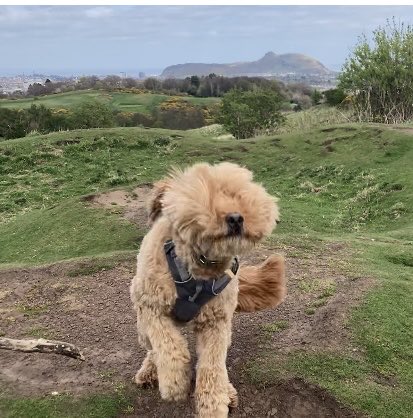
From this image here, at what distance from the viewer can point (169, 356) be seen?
3.52 metres

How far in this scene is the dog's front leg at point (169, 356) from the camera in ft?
11.6

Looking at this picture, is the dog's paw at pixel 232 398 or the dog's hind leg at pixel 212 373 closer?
the dog's hind leg at pixel 212 373

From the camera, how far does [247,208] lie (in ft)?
9.68

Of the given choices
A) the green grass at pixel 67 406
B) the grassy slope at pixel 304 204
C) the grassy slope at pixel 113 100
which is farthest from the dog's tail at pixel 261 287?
the grassy slope at pixel 113 100

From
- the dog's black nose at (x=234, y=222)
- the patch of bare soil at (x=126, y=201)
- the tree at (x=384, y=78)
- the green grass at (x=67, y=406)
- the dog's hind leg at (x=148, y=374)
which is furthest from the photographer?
the tree at (x=384, y=78)

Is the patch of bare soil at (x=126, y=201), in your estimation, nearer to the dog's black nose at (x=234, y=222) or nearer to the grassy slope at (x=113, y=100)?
the dog's black nose at (x=234, y=222)

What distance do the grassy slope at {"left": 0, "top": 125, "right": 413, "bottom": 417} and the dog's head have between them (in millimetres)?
1796

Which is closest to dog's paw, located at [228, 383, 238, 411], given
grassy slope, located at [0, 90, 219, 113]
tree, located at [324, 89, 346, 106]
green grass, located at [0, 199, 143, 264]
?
green grass, located at [0, 199, 143, 264]

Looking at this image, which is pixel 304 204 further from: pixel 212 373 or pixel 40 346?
pixel 212 373

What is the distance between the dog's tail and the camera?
448 cm

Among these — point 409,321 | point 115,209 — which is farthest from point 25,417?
point 115,209

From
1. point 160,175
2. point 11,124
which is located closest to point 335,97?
point 11,124

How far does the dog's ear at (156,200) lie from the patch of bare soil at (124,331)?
140cm

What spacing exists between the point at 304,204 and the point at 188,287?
10.4 meters
